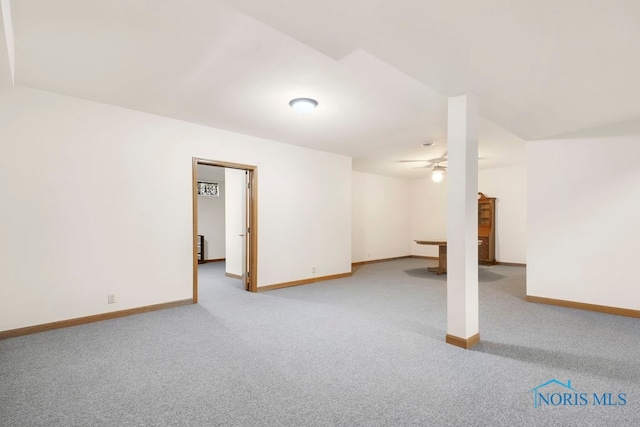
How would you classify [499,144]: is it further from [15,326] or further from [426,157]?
[15,326]

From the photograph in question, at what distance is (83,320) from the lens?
3486 mm

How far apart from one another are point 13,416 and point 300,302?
119 inches

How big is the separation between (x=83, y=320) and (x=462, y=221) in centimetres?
413

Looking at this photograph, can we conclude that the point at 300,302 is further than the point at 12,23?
Yes

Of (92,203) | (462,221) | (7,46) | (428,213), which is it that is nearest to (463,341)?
(462,221)

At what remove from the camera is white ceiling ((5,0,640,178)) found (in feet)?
6.01

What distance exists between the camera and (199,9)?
196 cm

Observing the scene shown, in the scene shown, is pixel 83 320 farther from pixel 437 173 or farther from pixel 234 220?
pixel 437 173

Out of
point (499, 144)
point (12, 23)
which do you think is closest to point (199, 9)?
point (12, 23)

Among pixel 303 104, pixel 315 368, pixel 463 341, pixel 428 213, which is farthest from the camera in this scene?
pixel 428 213

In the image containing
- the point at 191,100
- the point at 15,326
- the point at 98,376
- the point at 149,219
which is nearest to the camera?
the point at 98,376

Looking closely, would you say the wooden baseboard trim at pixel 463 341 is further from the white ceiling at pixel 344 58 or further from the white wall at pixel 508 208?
the white wall at pixel 508 208

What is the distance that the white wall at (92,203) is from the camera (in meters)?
3.17

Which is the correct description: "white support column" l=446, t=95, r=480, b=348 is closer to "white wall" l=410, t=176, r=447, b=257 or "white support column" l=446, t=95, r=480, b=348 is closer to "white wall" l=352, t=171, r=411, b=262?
"white wall" l=352, t=171, r=411, b=262
